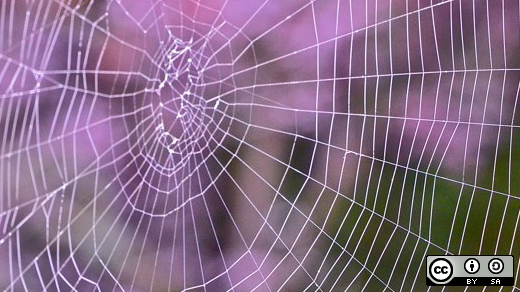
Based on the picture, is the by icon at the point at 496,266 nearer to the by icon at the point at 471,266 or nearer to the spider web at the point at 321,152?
the by icon at the point at 471,266

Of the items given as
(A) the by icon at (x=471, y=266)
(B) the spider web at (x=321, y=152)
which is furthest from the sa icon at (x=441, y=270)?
(B) the spider web at (x=321, y=152)

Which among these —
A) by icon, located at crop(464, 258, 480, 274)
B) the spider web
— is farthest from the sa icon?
the spider web

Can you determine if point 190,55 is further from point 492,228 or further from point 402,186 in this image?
point 492,228

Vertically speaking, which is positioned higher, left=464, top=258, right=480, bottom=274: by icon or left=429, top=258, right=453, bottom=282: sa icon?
left=464, top=258, right=480, bottom=274: by icon

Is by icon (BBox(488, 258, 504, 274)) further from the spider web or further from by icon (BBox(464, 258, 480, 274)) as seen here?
the spider web

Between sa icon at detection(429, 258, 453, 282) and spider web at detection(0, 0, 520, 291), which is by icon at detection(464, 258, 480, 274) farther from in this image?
spider web at detection(0, 0, 520, 291)

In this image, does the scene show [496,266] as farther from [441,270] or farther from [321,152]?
[321,152]
